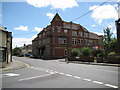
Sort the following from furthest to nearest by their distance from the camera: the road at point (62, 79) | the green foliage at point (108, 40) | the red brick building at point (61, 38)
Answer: the red brick building at point (61, 38)
the green foliage at point (108, 40)
the road at point (62, 79)

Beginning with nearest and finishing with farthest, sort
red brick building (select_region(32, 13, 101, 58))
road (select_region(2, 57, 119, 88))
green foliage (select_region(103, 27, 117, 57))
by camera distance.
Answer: road (select_region(2, 57, 119, 88)) < green foliage (select_region(103, 27, 117, 57)) < red brick building (select_region(32, 13, 101, 58))

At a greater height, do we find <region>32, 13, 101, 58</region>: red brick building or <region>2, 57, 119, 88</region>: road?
<region>32, 13, 101, 58</region>: red brick building

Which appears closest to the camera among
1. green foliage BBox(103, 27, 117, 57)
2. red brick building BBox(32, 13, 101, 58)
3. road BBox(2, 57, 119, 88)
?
road BBox(2, 57, 119, 88)

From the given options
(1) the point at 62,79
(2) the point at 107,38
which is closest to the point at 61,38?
(2) the point at 107,38

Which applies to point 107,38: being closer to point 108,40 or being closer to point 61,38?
point 108,40

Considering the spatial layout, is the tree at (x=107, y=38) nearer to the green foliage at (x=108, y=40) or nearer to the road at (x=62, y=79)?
the green foliage at (x=108, y=40)

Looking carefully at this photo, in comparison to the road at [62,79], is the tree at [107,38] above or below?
above

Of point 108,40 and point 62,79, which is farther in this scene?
point 108,40

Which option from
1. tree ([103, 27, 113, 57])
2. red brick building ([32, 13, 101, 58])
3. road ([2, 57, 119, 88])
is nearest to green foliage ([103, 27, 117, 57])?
tree ([103, 27, 113, 57])

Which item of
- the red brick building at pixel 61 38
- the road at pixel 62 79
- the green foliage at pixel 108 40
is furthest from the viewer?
the red brick building at pixel 61 38

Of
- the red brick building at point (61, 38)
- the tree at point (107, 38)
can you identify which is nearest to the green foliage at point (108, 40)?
the tree at point (107, 38)

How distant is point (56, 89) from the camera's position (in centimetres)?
773

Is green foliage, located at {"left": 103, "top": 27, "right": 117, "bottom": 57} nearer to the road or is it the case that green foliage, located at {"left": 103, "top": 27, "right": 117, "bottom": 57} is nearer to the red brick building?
the red brick building

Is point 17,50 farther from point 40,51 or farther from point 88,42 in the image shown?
point 88,42
